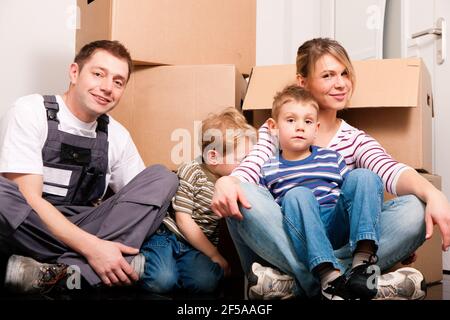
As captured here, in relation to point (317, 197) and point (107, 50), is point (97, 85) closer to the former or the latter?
point (107, 50)

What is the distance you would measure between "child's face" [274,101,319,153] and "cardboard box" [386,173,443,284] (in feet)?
1.05

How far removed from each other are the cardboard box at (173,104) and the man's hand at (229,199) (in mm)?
373

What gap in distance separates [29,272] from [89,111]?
0.37 meters

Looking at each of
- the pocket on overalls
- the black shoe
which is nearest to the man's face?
the pocket on overalls

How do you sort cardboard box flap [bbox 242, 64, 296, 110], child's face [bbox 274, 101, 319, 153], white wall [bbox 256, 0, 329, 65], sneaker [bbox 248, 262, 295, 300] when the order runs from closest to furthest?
sneaker [bbox 248, 262, 295, 300] → child's face [bbox 274, 101, 319, 153] → cardboard box flap [bbox 242, 64, 296, 110] → white wall [bbox 256, 0, 329, 65]

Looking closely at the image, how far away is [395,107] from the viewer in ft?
3.78

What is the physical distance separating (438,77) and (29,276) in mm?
1320

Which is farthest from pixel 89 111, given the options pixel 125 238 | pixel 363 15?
pixel 363 15

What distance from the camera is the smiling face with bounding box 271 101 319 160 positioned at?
973mm

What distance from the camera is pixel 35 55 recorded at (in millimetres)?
1621

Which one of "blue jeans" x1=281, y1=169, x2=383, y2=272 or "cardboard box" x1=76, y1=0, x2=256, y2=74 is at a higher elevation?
"cardboard box" x1=76, y1=0, x2=256, y2=74

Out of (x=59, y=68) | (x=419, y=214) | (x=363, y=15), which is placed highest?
(x=363, y=15)

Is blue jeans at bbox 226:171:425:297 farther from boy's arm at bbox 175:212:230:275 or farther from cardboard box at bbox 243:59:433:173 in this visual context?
cardboard box at bbox 243:59:433:173

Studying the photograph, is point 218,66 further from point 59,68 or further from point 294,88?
point 59,68
